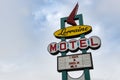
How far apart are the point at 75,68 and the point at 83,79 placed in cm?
145

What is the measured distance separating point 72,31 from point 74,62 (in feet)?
12.0

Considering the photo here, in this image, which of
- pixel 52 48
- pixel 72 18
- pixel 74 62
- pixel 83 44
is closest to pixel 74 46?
pixel 83 44

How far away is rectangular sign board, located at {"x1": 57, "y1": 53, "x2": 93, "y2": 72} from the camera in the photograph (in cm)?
2605

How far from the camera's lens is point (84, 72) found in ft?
84.2

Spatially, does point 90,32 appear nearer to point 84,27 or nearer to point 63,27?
point 84,27

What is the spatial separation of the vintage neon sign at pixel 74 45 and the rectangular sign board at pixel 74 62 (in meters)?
0.87

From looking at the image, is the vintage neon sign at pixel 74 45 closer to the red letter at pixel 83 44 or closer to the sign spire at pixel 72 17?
the red letter at pixel 83 44

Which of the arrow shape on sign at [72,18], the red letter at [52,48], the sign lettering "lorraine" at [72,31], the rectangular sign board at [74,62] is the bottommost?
the rectangular sign board at [74,62]

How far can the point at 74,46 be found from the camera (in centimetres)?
2753

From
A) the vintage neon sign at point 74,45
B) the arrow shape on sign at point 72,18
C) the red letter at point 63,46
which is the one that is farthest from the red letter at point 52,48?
the arrow shape on sign at point 72,18

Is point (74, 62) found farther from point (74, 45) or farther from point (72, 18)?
point (72, 18)

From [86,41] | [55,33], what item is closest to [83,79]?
[86,41]

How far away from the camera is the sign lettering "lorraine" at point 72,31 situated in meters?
27.9

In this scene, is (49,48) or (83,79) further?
(49,48)
